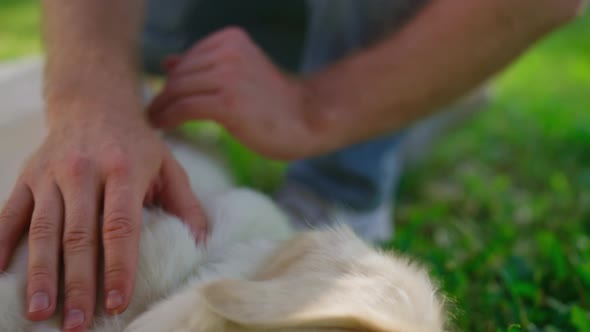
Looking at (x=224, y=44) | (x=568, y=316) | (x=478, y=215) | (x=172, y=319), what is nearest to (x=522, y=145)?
(x=478, y=215)

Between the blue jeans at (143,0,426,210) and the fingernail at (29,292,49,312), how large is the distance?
129 centimetres

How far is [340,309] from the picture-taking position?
2.80 ft

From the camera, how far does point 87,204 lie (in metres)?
1.08

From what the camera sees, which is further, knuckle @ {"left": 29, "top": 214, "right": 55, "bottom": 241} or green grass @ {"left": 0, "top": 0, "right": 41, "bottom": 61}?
green grass @ {"left": 0, "top": 0, "right": 41, "bottom": 61}

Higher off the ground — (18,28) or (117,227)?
(117,227)

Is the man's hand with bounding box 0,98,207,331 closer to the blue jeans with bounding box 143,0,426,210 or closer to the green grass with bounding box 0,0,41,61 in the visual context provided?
the blue jeans with bounding box 143,0,426,210

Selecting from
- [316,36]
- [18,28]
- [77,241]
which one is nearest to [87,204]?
[77,241]

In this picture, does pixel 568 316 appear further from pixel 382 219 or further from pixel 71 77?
pixel 71 77

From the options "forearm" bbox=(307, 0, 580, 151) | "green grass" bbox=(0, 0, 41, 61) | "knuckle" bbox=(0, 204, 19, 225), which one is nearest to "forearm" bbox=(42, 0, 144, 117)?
"knuckle" bbox=(0, 204, 19, 225)

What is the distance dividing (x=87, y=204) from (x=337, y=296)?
1.47 feet

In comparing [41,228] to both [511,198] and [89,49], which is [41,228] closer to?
[89,49]

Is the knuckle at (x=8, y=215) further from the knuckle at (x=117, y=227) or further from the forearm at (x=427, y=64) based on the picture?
the forearm at (x=427, y=64)

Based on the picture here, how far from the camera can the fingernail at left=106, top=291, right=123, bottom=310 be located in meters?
0.99

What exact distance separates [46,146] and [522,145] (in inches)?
86.8
